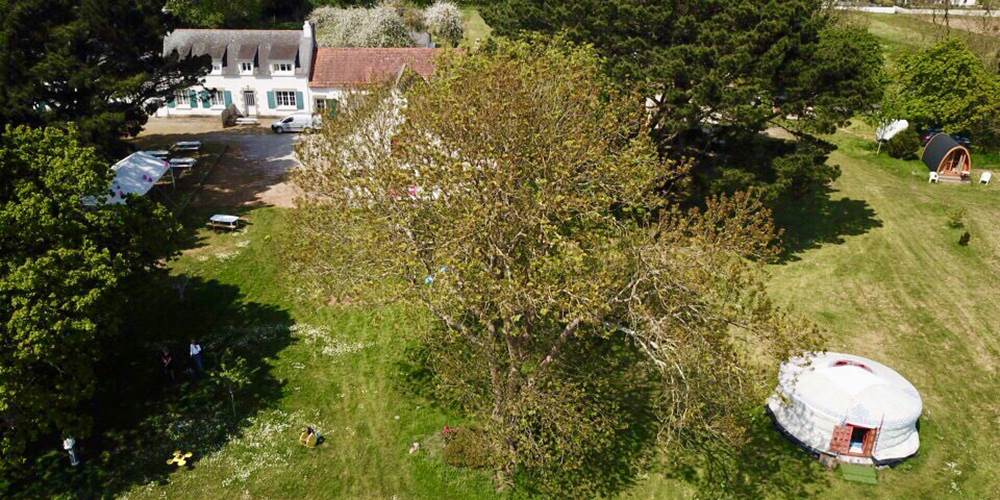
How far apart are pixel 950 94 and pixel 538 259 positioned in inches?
2090

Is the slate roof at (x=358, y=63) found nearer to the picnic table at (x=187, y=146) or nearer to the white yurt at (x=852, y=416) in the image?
the picnic table at (x=187, y=146)

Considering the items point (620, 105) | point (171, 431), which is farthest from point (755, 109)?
point (171, 431)

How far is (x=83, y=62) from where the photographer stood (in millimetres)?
38719

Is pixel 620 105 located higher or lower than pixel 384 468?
higher

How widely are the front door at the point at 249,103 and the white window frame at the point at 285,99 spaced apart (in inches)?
87.1

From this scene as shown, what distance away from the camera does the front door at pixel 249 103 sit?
2509 inches

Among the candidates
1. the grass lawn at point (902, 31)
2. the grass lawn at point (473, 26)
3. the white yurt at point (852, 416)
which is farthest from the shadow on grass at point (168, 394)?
the grass lawn at point (902, 31)

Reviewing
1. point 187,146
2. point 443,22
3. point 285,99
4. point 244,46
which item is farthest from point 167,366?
point 443,22

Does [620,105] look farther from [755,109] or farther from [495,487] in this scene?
[495,487]

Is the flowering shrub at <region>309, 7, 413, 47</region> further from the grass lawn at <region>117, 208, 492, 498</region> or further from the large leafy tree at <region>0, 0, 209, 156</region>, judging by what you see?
the grass lawn at <region>117, 208, 492, 498</region>

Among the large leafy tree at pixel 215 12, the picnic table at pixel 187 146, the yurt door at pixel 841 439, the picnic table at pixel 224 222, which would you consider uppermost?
the large leafy tree at pixel 215 12

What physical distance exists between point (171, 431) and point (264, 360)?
4.88 meters

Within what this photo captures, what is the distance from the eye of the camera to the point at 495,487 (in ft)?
72.7

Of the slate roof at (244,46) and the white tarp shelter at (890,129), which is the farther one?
the slate roof at (244,46)
